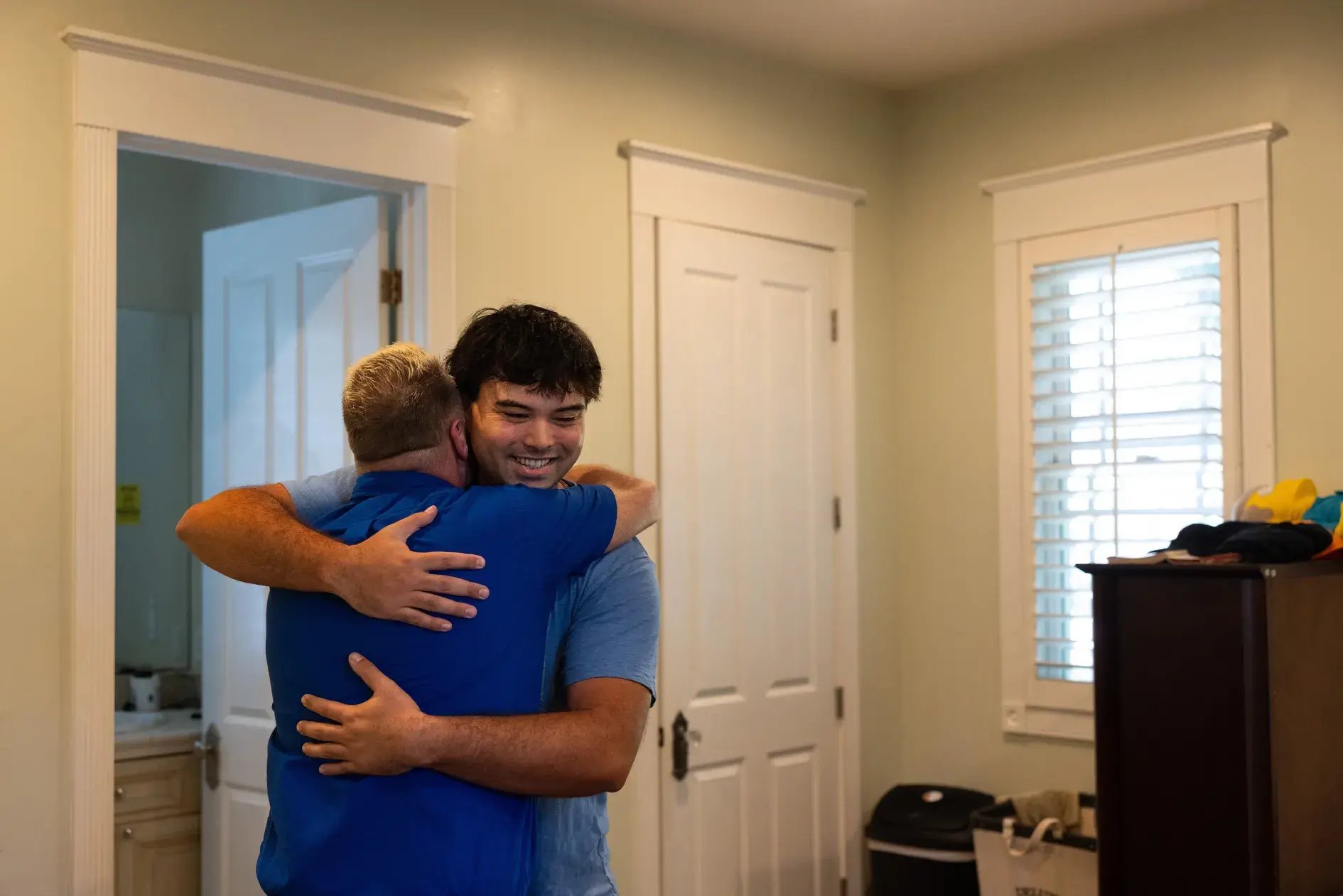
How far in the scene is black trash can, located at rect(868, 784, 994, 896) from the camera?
4.02 m

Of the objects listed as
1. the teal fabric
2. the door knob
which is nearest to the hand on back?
the door knob

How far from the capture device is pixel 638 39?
12.9 feet

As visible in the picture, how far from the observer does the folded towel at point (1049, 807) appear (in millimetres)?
3855

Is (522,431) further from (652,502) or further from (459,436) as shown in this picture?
(652,502)

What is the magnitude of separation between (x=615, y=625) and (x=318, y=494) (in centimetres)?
54

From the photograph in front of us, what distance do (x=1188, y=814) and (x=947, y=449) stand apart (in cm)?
177

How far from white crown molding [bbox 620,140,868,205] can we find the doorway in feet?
2.51

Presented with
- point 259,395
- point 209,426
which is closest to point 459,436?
point 259,395

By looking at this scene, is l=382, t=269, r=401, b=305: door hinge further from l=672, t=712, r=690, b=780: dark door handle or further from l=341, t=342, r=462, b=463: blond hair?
l=341, t=342, r=462, b=463: blond hair

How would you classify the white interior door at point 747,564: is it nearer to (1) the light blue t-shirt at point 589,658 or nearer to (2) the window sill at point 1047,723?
(2) the window sill at point 1047,723

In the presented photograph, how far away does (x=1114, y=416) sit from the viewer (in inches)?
158

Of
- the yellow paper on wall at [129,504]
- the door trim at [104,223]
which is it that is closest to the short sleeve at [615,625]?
the door trim at [104,223]

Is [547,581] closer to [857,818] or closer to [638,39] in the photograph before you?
[638,39]

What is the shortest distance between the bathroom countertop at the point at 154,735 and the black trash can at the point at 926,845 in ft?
6.87
